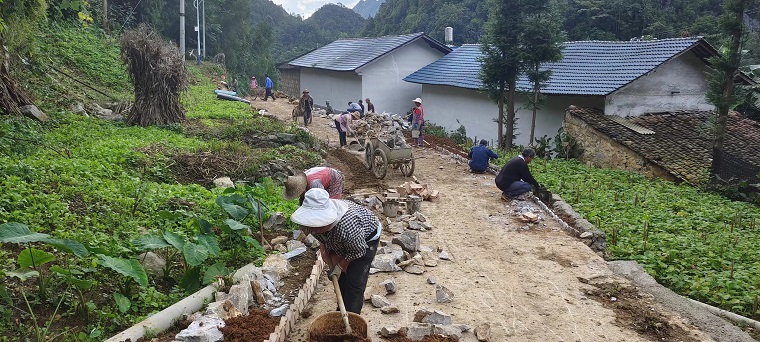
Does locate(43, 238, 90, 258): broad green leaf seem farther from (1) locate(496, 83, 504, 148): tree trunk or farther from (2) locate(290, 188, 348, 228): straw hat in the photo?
(1) locate(496, 83, 504, 148): tree trunk

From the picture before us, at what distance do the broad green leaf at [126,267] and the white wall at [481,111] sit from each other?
605 inches

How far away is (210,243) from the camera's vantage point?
6.09 meters

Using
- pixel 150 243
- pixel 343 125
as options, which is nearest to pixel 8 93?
pixel 150 243

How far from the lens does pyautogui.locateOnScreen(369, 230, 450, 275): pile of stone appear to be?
7074 mm

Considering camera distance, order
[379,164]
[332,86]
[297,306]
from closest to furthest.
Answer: [297,306]
[379,164]
[332,86]

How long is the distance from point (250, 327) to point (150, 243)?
4.47ft

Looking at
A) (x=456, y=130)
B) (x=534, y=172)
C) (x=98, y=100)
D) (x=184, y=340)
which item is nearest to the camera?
(x=184, y=340)

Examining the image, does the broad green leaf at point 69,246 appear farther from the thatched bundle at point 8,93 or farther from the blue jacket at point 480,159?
the blue jacket at point 480,159

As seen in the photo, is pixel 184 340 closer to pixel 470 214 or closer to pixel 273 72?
pixel 470 214

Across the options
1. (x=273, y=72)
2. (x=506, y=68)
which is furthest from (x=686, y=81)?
(x=273, y=72)

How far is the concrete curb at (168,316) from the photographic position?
461cm

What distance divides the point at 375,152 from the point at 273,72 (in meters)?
39.9

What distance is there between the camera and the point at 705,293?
7188mm

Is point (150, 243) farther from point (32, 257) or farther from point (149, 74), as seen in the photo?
point (149, 74)
